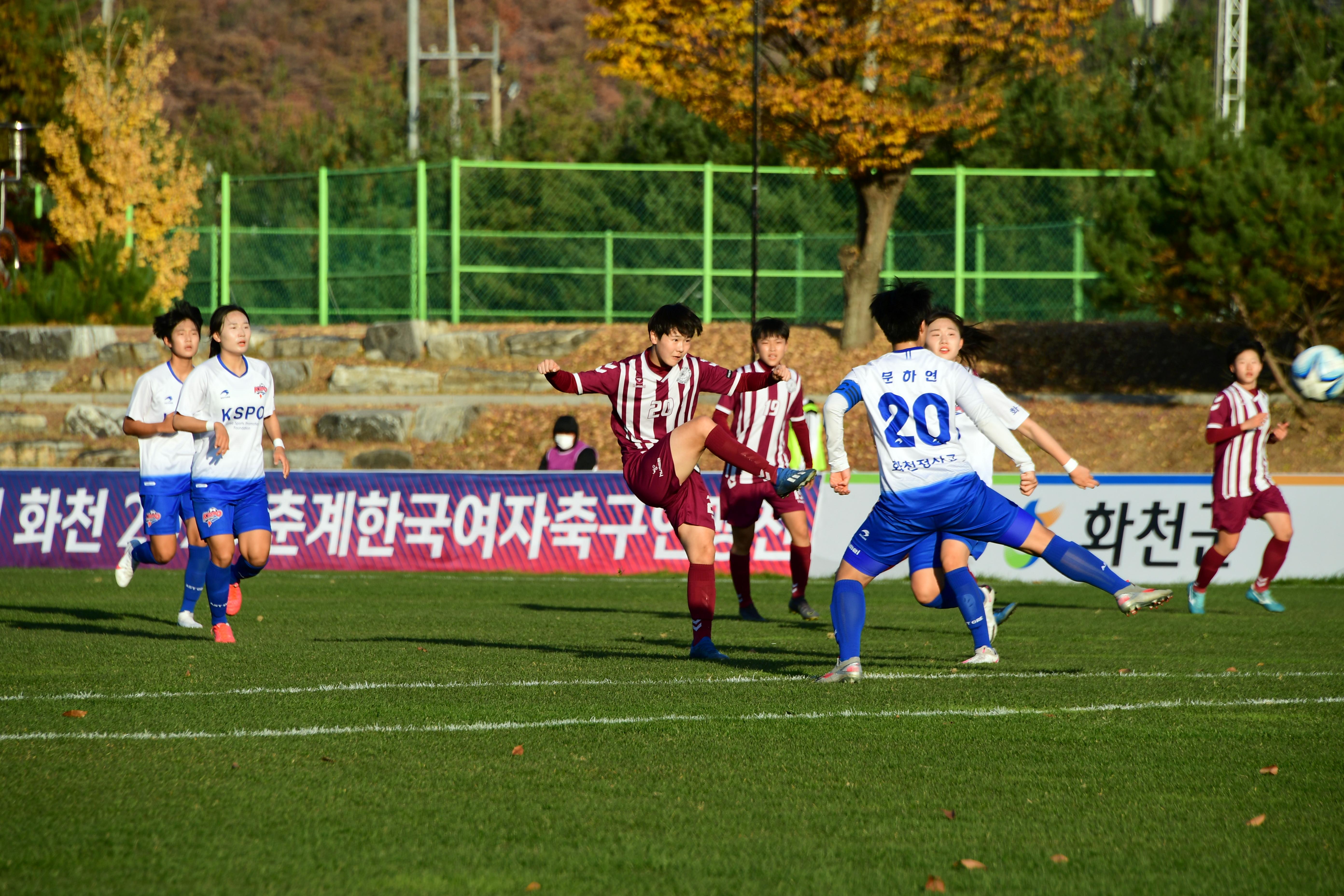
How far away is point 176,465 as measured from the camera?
10.7 metres

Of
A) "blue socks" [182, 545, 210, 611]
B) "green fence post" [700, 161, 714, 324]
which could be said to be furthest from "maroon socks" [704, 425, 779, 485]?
"green fence post" [700, 161, 714, 324]

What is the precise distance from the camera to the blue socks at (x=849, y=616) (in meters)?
7.22

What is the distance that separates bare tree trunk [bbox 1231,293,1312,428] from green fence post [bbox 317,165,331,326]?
15080 millimetres

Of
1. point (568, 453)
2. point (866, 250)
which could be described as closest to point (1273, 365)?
point (866, 250)

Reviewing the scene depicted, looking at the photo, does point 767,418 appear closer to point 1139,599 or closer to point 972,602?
point 972,602

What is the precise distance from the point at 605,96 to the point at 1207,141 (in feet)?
279

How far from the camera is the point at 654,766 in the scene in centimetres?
545

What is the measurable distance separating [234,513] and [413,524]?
6255 millimetres

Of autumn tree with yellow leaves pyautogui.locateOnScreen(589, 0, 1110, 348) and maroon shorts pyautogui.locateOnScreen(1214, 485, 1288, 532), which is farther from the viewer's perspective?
autumn tree with yellow leaves pyautogui.locateOnScreen(589, 0, 1110, 348)

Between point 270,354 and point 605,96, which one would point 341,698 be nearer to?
point 270,354

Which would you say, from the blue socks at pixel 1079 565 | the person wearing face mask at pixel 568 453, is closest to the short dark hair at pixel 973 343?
the blue socks at pixel 1079 565

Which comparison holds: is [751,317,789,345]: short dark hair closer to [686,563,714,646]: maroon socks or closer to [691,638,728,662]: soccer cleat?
[686,563,714,646]: maroon socks

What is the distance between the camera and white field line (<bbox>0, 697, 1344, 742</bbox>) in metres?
5.90

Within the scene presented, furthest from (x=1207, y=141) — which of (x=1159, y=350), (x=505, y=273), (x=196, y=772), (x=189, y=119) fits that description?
(x=189, y=119)
